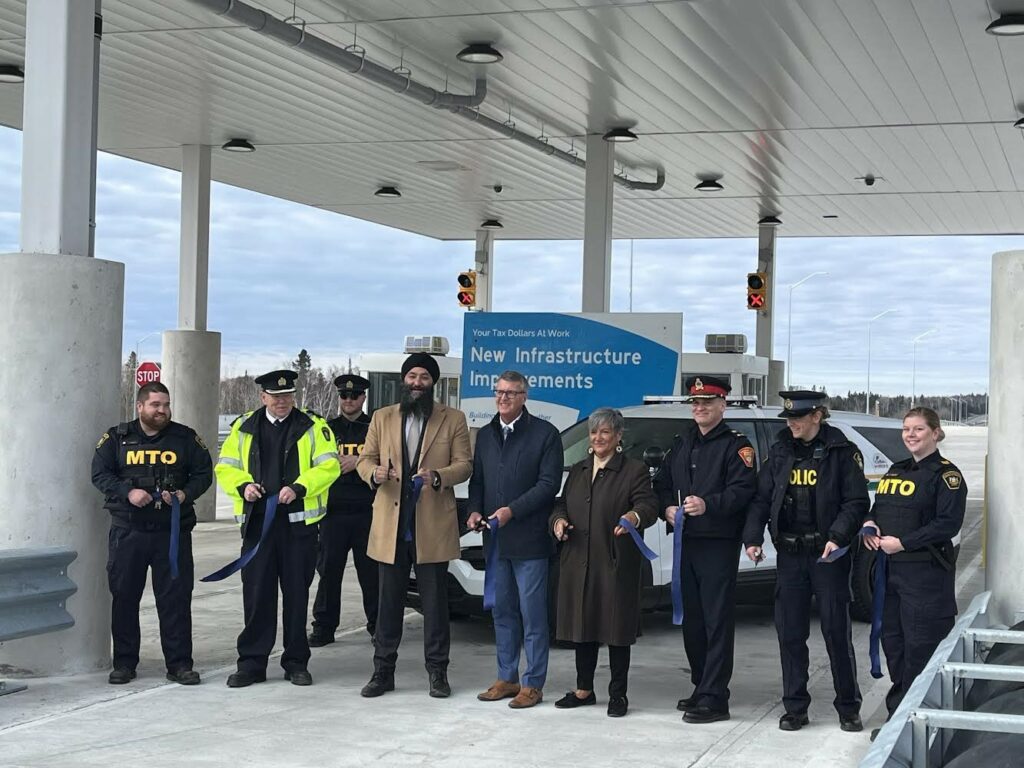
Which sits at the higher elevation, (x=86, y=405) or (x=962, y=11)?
(x=962, y=11)

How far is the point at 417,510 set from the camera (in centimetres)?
832

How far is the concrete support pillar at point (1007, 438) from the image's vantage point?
7211mm

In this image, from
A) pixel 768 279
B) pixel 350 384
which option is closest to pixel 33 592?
pixel 350 384

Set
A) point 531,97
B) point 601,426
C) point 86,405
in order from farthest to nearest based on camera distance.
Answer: point 531,97 → point 86,405 → point 601,426

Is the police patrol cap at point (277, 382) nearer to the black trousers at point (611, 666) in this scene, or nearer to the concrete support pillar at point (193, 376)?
the black trousers at point (611, 666)

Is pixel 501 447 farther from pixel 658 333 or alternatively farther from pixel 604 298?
pixel 604 298

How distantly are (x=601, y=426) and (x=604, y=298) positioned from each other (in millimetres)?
9857

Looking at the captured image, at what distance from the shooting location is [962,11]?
473 inches

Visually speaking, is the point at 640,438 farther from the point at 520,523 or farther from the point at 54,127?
the point at 54,127

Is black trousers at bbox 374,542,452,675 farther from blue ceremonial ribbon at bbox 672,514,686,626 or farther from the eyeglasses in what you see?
blue ceremonial ribbon at bbox 672,514,686,626

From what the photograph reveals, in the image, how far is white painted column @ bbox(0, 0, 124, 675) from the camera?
8461 millimetres

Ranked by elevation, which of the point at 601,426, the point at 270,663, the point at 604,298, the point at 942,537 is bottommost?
the point at 270,663

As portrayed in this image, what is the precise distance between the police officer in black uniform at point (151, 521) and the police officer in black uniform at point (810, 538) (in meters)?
3.48

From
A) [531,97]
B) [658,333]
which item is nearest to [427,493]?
[658,333]
